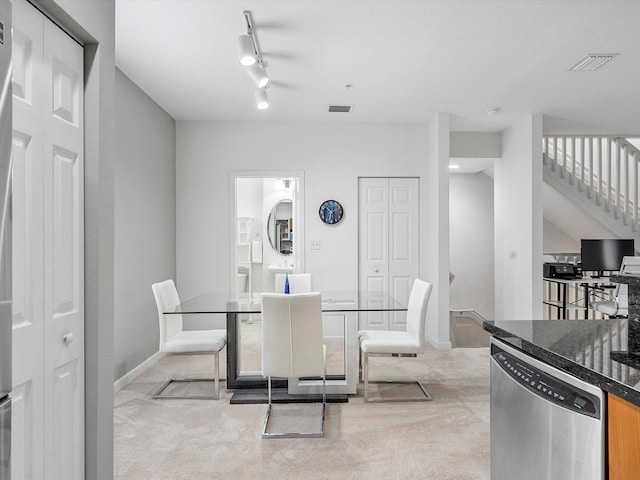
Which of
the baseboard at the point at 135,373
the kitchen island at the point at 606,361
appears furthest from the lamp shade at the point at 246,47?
the baseboard at the point at 135,373

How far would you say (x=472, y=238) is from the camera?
7.47 metres

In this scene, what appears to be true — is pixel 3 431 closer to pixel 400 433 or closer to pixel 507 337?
pixel 507 337

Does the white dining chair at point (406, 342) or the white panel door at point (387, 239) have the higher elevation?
the white panel door at point (387, 239)

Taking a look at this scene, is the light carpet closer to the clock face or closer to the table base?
the table base

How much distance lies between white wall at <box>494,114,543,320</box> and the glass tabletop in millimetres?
2100

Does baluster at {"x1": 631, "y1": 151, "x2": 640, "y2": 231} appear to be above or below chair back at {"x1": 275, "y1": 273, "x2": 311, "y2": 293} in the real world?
above

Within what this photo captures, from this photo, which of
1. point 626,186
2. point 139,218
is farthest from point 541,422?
point 626,186

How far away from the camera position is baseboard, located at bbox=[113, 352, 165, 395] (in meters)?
3.55

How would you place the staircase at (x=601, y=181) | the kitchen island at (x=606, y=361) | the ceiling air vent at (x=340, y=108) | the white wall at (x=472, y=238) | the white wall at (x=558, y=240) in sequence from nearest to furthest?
the kitchen island at (x=606, y=361)
the ceiling air vent at (x=340, y=108)
the staircase at (x=601, y=181)
the white wall at (x=558, y=240)
the white wall at (x=472, y=238)

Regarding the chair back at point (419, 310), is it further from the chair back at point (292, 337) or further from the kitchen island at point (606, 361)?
the kitchen island at point (606, 361)

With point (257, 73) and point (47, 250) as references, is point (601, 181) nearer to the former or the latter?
point (257, 73)

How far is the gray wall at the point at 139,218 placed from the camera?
3627mm

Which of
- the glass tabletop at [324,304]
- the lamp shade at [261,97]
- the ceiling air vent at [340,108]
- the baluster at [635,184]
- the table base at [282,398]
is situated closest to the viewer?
the glass tabletop at [324,304]

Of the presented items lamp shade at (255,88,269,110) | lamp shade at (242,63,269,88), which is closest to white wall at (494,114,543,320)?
lamp shade at (255,88,269,110)
